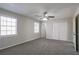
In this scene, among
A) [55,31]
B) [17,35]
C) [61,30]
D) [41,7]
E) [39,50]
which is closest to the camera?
[41,7]

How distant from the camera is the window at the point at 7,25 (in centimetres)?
433

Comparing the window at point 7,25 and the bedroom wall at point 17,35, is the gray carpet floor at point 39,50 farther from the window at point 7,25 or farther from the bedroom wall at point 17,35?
the window at point 7,25

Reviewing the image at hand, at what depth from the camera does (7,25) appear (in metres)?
4.74

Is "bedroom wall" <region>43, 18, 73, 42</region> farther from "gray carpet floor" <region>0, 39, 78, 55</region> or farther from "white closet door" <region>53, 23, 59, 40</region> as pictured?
Result: "gray carpet floor" <region>0, 39, 78, 55</region>

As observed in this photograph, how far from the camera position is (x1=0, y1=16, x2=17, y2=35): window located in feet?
14.2

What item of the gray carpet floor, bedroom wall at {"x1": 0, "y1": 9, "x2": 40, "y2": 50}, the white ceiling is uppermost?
the white ceiling

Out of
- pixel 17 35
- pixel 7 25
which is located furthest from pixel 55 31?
pixel 7 25

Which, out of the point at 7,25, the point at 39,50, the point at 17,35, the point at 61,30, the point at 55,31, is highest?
the point at 7,25

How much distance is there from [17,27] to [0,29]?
1490mm

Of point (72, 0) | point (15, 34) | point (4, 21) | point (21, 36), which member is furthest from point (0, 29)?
point (72, 0)

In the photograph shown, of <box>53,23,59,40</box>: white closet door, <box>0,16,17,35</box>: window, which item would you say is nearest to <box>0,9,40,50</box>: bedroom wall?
<box>0,16,17,35</box>: window

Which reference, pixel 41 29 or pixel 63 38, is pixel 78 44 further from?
pixel 41 29

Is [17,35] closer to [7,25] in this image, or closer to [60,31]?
[7,25]

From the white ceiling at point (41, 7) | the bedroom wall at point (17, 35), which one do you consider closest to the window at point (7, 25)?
the bedroom wall at point (17, 35)
